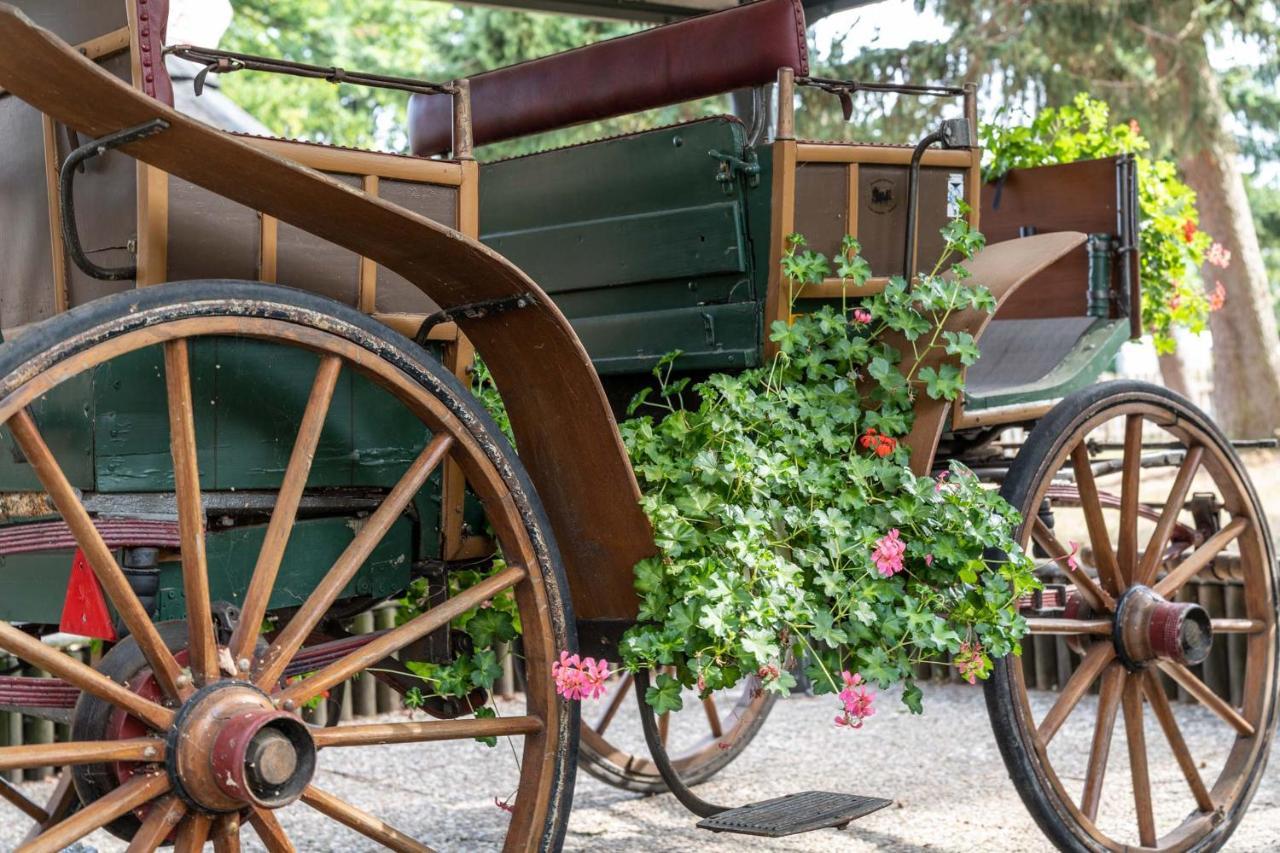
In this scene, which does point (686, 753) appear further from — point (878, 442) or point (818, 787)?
point (878, 442)

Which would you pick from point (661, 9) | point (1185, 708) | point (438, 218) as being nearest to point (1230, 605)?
point (1185, 708)

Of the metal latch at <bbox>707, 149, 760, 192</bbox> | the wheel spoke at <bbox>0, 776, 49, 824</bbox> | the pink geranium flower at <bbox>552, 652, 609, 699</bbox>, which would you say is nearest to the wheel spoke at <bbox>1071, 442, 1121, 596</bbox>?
the metal latch at <bbox>707, 149, 760, 192</bbox>

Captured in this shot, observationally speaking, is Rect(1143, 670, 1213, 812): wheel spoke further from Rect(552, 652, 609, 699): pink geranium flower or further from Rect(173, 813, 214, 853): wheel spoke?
Rect(173, 813, 214, 853): wheel spoke

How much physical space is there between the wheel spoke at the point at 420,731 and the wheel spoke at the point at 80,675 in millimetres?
251

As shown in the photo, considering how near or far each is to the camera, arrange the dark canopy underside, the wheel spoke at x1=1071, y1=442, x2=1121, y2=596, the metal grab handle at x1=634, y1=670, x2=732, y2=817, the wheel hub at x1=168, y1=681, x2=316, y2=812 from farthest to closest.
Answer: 1. the dark canopy underside
2. the metal grab handle at x1=634, y1=670, x2=732, y2=817
3. the wheel spoke at x1=1071, y1=442, x2=1121, y2=596
4. the wheel hub at x1=168, y1=681, x2=316, y2=812

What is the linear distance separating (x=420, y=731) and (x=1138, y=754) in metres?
1.92

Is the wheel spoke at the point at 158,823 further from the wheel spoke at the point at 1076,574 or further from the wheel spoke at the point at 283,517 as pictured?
the wheel spoke at the point at 1076,574

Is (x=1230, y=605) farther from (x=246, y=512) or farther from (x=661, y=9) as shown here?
(x=246, y=512)

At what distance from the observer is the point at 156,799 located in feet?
6.57

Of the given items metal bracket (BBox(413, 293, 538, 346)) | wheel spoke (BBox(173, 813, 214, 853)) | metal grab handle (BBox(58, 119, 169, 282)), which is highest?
metal grab handle (BBox(58, 119, 169, 282))

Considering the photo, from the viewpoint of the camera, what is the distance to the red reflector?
217cm

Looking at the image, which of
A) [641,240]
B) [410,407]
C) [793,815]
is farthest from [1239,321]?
[410,407]

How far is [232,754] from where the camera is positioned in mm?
1939

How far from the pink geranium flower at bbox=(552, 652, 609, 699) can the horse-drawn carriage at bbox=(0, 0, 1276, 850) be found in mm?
63
